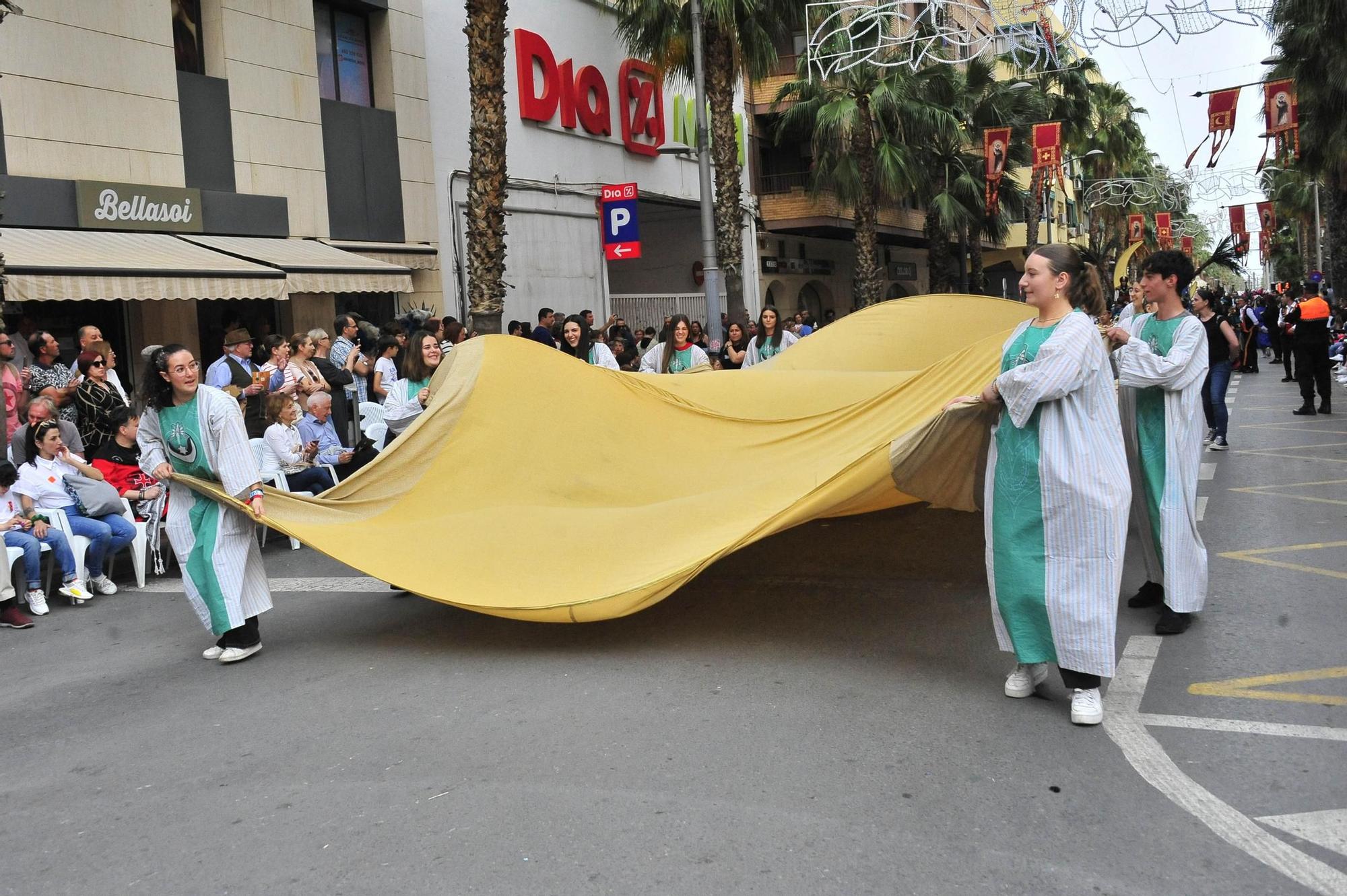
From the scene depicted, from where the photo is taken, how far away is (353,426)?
12172 mm

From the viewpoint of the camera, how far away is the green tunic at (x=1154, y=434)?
5730mm

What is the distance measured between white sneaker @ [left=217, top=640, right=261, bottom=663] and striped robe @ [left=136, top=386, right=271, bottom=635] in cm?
11

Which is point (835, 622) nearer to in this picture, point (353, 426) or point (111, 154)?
point (353, 426)

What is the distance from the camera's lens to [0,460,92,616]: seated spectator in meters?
7.55

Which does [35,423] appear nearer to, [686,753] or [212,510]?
[212,510]

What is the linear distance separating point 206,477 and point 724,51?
1773cm

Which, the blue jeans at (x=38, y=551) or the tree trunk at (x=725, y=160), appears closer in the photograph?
the blue jeans at (x=38, y=551)

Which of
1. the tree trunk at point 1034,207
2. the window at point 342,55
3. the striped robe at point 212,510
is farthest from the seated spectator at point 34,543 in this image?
the tree trunk at point 1034,207

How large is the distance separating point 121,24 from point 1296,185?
239ft

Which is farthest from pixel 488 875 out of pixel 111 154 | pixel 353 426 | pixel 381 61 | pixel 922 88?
pixel 922 88

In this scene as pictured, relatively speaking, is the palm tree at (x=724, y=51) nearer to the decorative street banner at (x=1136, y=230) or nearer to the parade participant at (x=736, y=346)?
the parade participant at (x=736, y=346)

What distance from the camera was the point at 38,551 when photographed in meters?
7.63

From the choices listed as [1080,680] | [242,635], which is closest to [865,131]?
[242,635]

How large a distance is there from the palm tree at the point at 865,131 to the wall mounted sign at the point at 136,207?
54.0 ft
